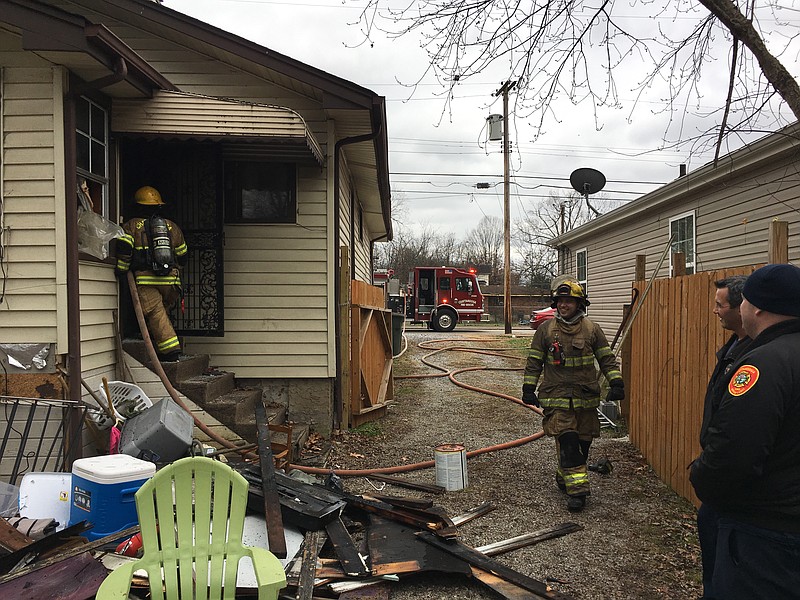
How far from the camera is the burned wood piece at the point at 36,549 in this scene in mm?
3121

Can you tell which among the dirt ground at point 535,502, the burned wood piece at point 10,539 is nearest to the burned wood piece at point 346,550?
the dirt ground at point 535,502

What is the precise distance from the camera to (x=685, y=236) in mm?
11070

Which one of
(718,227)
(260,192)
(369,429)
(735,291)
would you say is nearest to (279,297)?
(260,192)

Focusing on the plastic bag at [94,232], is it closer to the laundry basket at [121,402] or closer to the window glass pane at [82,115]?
the window glass pane at [82,115]

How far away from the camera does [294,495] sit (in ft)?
13.8

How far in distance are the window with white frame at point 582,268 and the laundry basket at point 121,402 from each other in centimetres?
1444

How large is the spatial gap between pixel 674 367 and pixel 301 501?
340 cm

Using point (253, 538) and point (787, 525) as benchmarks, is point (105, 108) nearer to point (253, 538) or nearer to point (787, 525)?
point (253, 538)

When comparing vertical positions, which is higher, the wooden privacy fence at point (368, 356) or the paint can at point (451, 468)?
the wooden privacy fence at point (368, 356)

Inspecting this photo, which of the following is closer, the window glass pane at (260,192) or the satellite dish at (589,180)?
the window glass pane at (260,192)

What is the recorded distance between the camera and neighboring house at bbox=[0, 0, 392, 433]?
15.5ft

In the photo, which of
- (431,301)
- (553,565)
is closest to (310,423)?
(553,565)

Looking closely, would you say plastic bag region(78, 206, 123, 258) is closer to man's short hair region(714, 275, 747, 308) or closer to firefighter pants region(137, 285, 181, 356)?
firefighter pants region(137, 285, 181, 356)

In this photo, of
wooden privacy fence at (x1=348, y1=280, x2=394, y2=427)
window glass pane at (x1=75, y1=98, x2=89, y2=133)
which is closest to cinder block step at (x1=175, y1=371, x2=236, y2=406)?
wooden privacy fence at (x1=348, y1=280, x2=394, y2=427)
